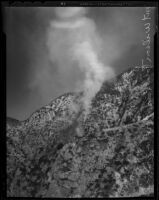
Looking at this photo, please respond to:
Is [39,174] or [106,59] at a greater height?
[106,59]

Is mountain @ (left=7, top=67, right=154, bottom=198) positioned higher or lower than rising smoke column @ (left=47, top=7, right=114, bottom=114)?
lower

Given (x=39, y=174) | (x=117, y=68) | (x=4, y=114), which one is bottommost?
(x=39, y=174)

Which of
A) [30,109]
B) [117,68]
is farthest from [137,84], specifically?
[30,109]

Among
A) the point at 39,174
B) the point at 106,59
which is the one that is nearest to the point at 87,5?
the point at 106,59

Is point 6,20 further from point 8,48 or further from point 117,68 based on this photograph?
point 117,68
